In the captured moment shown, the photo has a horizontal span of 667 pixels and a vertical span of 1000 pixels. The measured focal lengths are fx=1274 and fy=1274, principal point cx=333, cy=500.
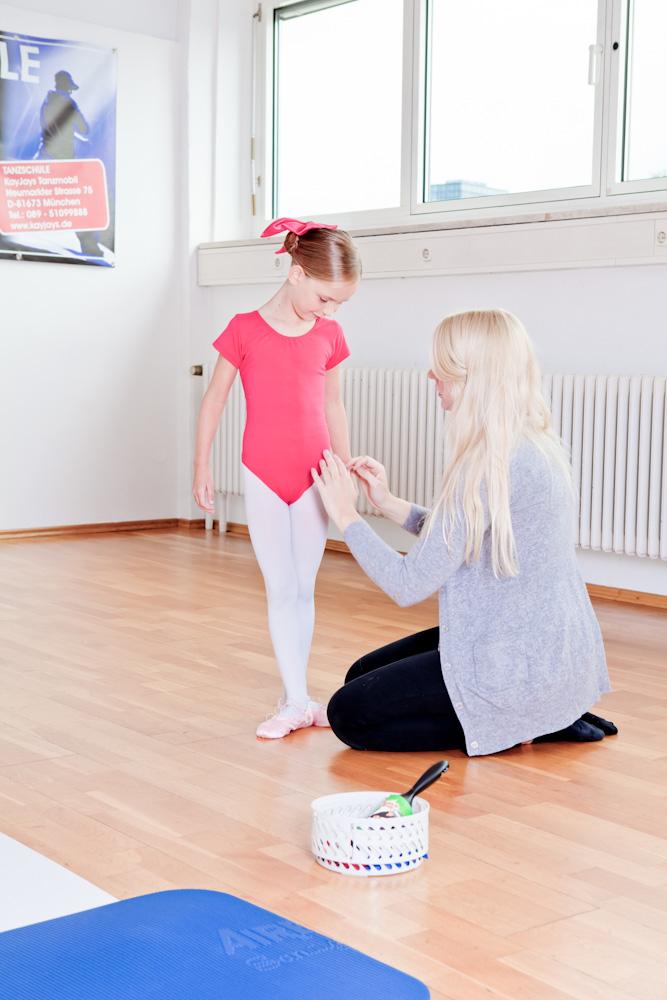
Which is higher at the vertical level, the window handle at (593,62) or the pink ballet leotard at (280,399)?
the window handle at (593,62)

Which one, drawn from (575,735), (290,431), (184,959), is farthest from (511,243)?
(184,959)

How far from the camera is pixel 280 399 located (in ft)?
8.18

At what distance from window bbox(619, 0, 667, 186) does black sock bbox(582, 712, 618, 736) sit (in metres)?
2.24

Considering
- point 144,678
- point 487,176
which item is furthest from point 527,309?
point 144,678

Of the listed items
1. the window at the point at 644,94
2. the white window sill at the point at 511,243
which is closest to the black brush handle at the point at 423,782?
the white window sill at the point at 511,243

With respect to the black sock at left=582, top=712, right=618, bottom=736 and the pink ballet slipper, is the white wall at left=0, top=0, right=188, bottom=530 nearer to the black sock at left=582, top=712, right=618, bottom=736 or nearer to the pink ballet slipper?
the pink ballet slipper

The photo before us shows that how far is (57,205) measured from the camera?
17.0ft

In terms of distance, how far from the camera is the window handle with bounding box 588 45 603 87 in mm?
4188

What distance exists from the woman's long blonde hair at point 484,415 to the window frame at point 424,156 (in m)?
1.85

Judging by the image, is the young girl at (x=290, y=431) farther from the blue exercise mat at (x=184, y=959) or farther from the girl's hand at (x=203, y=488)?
the blue exercise mat at (x=184, y=959)

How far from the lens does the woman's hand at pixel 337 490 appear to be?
2.34 m

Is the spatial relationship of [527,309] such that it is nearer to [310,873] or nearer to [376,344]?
[376,344]

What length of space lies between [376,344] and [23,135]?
5.37ft

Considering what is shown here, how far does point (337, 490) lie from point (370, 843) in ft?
2.62
